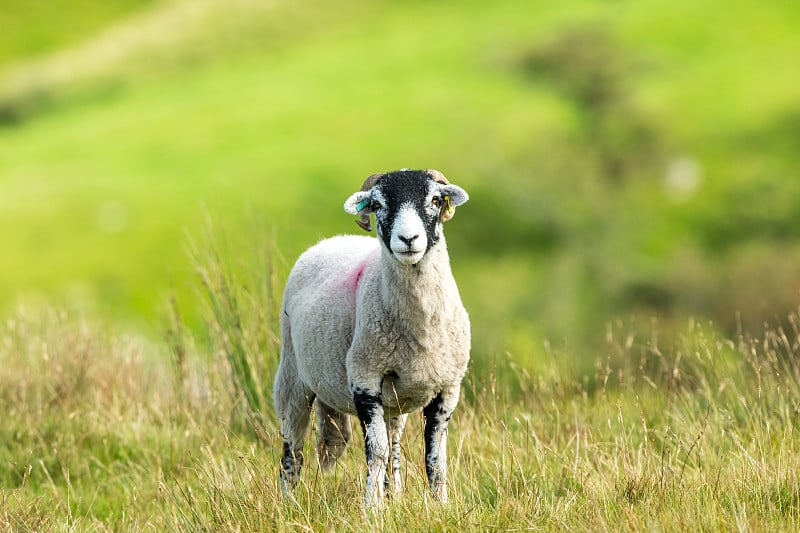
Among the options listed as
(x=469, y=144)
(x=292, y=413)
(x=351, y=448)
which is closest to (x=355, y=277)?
(x=292, y=413)

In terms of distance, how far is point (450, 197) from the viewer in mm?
4391

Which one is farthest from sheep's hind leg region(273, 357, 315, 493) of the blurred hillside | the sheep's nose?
the blurred hillside

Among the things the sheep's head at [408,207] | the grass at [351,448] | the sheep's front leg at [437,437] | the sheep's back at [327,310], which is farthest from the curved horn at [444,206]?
the grass at [351,448]

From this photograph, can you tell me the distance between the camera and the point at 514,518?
4047mm

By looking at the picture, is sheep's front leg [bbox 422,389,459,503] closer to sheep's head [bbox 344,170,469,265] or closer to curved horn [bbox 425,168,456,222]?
sheep's head [bbox 344,170,469,265]

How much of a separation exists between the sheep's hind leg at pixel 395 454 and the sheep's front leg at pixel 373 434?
93 mm

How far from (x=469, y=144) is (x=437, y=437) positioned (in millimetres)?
34820

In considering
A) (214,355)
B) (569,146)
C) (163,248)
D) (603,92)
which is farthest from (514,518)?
(603,92)

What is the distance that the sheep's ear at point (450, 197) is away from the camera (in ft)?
A: 14.2

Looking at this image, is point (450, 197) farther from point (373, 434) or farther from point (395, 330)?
point (373, 434)

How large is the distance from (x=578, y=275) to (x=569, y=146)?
8260 mm

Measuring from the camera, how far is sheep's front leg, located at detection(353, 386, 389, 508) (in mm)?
4355

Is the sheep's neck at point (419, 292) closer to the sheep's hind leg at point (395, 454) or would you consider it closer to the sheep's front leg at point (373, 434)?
the sheep's front leg at point (373, 434)

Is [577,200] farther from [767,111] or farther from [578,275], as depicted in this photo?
[767,111]
